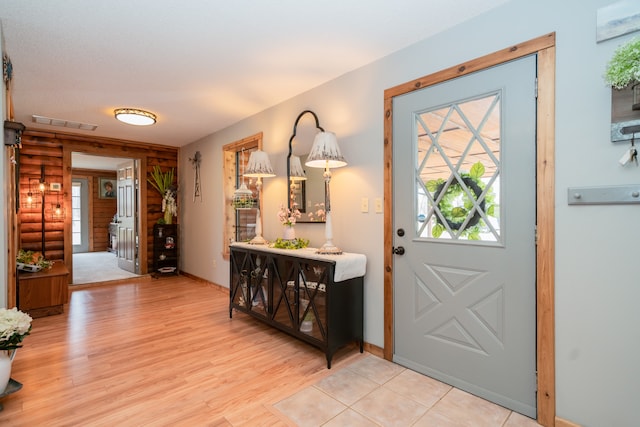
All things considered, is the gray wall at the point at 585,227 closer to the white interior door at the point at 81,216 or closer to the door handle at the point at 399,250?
the door handle at the point at 399,250

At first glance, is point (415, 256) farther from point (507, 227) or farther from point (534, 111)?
point (534, 111)

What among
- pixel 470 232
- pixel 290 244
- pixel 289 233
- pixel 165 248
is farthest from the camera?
pixel 165 248

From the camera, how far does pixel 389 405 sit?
6.38ft

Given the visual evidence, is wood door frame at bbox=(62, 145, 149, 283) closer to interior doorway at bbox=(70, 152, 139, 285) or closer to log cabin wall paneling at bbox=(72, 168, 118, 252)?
interior doorway at bbox=(70, 152, 139, 285)

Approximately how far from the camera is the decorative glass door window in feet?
6.57

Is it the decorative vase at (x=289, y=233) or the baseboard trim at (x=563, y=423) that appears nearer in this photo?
the baseboard trim at (x=563, y=423)

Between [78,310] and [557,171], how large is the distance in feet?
16.2

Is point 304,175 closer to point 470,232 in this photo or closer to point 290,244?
point 290,244

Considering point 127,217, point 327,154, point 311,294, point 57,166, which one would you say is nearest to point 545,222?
point 327,154

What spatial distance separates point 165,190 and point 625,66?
20.2 feet

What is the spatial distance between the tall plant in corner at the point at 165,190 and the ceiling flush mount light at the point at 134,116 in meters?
1.89

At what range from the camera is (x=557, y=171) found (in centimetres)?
173

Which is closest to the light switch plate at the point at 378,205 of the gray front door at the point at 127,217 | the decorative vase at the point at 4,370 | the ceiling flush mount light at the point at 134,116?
the decorative vase at the point at 4,370

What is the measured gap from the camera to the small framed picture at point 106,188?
30.2 feet
